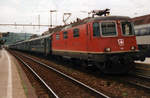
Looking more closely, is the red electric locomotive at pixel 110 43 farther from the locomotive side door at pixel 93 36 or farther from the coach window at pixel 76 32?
the coach window at pixel 76 32

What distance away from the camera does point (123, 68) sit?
9.52 metres

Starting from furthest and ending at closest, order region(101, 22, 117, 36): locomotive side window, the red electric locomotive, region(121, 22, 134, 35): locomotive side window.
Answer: region(121, 22, 134, 35): locomotive side window < region(101, 22, 117, 36): locomotive side window < the red electric locomotive

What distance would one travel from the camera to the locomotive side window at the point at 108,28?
935 cm

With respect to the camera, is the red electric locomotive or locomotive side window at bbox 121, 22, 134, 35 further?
locomotive side window at bbox 121, 22, 134, 35

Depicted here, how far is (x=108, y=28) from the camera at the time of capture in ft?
31.0

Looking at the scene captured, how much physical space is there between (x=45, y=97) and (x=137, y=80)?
4.76m

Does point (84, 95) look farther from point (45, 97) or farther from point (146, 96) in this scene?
point (146, 96)

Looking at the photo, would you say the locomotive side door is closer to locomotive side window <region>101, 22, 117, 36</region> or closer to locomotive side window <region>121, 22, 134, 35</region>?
locomotive side window <region>101, 22, 117, 36</region>

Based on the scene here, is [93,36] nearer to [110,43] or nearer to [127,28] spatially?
[110,43]

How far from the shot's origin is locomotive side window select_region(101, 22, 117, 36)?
935cm

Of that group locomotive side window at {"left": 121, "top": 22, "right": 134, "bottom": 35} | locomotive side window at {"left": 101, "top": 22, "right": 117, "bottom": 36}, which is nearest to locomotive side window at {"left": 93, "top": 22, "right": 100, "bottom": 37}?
locomotive side window at {"left": 101, "top": 22, "right": 117, "bottom": 36}

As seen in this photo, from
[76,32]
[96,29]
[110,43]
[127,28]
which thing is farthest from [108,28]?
[76,32]

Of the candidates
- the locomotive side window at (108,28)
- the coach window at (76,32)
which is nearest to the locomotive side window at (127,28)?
the locomotive side window at (108,28)

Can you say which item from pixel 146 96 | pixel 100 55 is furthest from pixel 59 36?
pixel 146 96
